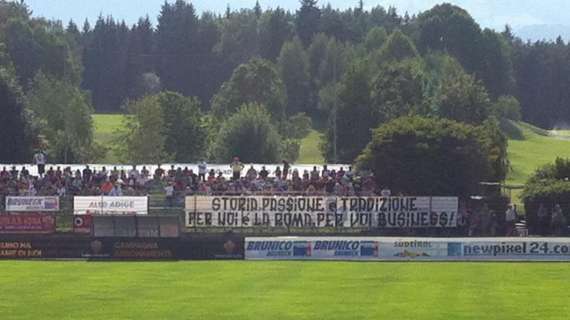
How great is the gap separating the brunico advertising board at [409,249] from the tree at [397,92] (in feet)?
186

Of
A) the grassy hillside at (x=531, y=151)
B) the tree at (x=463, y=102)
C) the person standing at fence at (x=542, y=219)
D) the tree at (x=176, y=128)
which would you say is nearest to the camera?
the person standing at fence at (x=542, y=219)

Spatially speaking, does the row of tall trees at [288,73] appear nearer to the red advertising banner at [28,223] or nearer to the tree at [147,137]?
the tree at [147,137]

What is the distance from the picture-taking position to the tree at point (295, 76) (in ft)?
491

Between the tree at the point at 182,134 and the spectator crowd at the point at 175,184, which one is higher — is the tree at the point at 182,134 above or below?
above

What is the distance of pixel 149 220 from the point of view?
49125 mm

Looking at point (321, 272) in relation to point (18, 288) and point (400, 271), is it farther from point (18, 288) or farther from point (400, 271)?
point (18, 288)

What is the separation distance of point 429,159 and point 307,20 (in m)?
128

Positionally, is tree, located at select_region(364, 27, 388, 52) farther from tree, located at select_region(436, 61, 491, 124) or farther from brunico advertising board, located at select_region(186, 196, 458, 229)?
brunico advertising board, located at select_region(186, 196, 458, 229)

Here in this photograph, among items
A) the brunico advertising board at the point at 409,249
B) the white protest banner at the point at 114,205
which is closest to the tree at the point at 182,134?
the white protest banner at the point at 114,205

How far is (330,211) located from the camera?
52188 millimetres

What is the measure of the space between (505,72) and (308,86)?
28.7 meters

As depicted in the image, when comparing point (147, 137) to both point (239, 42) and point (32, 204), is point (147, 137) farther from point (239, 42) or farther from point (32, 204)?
point (239, 42)

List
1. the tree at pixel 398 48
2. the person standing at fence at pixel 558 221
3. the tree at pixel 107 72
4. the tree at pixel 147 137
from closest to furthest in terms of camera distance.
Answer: the person standing at fence at pixel 558 221 < the tree at pixel 147 137 < the tree at pixel 398 48 < the tree at pixel 107 72

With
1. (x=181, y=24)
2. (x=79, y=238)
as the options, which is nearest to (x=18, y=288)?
(x=79, y=238)
